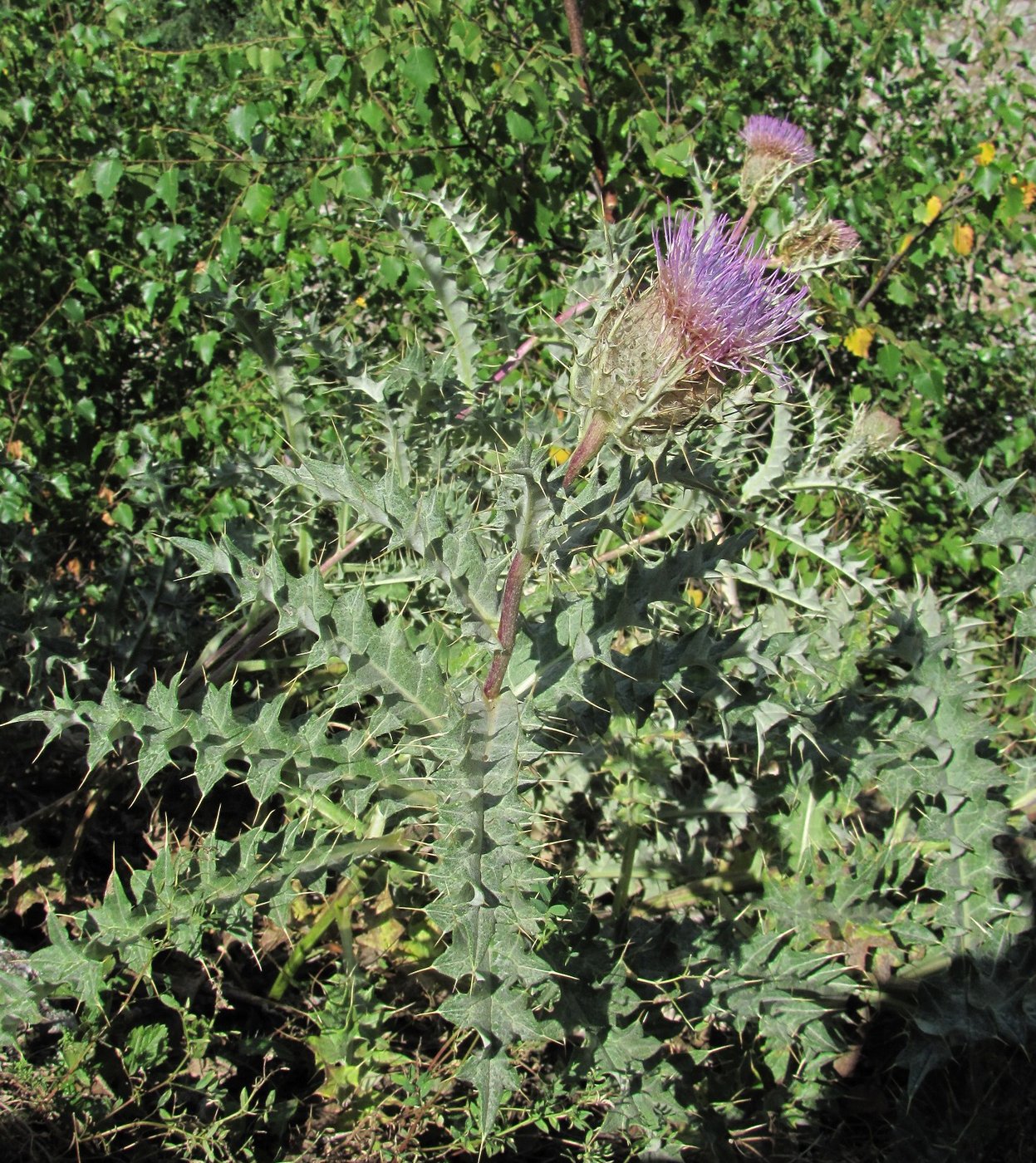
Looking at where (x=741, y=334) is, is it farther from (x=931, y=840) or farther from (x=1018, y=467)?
(x=1018, y=467)

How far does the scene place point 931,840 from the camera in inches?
82.4

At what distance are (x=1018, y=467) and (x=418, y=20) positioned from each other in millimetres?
2684

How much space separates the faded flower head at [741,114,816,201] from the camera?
8.02 feet

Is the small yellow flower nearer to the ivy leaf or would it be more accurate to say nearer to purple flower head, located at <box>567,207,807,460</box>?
purple flower head, located at <box>567,207,807,460</box>

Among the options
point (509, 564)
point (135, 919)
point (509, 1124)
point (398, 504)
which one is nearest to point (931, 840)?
point (509, 1124)

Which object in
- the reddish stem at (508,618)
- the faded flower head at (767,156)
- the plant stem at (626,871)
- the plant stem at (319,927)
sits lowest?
the plant stem at (319,927)

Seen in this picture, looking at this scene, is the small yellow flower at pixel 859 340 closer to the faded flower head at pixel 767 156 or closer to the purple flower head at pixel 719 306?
the faded flower head at pixel 767 156

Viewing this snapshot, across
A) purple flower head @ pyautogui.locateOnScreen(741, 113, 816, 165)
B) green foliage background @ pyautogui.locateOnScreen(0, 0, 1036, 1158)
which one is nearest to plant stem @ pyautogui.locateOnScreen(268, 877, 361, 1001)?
green foliage background @ pyautogui.locateOnScreen(0, 0, 1036, 1158)

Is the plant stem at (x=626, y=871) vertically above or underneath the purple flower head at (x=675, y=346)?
underneath

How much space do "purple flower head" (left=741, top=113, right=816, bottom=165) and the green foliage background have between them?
0.22 m

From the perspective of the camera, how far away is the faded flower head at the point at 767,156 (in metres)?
2.45

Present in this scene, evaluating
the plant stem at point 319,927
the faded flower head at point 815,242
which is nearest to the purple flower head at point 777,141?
the faded flower head at point 815,242

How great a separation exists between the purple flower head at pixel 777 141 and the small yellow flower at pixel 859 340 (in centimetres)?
57

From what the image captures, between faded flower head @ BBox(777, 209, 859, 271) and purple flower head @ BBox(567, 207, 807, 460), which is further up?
faded flower head @ BBox(777, 209, 859, 271)
